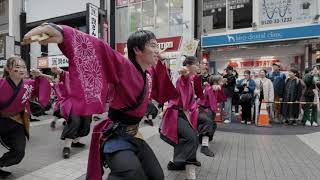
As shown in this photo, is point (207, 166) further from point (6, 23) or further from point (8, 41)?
point (6, 23)

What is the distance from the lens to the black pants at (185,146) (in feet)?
13.4

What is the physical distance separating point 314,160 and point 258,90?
15.1 ft

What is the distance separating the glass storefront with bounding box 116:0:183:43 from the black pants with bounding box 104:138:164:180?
611 inches

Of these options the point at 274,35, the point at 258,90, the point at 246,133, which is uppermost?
the point at 274,35

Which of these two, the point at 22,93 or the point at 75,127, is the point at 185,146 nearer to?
the point at 22,93

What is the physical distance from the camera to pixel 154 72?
2992 millimetres

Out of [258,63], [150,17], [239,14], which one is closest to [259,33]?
[258,63]

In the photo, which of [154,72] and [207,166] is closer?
[154,72]

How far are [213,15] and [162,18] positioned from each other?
9.97 feet

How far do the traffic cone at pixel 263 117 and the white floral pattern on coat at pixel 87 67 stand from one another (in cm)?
815

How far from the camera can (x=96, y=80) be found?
2.07m

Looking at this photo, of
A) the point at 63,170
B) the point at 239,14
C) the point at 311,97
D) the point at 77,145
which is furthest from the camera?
the point at 239,14

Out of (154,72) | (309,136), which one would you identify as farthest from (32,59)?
(154,72)

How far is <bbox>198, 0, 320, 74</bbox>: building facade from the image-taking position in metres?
14.0
